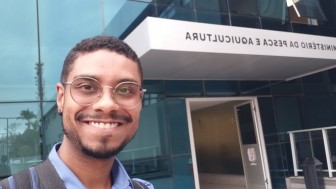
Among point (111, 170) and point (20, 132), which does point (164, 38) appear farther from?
point (111, 170)

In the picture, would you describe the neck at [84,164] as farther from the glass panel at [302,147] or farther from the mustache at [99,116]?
the glass panel at [302,147]

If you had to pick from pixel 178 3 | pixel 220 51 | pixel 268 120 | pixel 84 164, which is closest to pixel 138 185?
pixel 84 164

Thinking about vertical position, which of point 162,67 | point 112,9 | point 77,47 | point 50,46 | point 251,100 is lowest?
point 77,47

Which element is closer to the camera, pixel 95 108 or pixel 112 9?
pixel 95 108

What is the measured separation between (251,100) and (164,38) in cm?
464

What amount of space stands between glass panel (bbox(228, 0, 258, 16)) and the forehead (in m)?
8.83

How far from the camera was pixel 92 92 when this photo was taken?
3.67ft

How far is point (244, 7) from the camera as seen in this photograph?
981 centimetres

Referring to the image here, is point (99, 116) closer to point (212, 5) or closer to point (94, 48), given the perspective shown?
point (94, 48)

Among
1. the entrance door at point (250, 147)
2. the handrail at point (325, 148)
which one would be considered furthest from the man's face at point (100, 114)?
the entrance door at point (250, 147)

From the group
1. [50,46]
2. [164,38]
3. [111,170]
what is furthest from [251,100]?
[111,170]

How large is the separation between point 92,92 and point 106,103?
0.06m

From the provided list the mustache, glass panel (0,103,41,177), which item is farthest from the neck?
glass panel (0,103,41,177)

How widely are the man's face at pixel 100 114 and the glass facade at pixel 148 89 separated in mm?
6140
